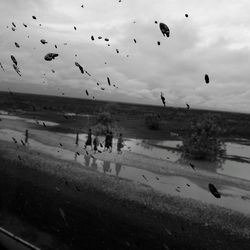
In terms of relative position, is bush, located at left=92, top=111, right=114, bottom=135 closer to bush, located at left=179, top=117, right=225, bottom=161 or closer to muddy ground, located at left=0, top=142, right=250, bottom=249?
bush, located at left=179, top=117, right=225, bottom=161

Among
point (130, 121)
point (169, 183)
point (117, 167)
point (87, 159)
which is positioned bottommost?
point (169, 183)

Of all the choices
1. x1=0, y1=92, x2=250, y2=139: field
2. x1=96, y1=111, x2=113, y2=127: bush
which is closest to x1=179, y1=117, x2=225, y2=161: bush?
x1=0, y1=92, x2=250, y2=139: field

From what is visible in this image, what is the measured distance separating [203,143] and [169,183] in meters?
16.9

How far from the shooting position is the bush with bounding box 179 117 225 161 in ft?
146

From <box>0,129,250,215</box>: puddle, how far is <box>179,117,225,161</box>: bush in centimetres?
1290

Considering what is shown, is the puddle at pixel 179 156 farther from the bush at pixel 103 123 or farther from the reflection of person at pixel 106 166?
the reflection of person at pixel 106 166

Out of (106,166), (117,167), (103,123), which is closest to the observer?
(106,166)

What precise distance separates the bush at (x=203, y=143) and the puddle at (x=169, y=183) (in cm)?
1290

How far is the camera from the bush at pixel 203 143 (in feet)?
146

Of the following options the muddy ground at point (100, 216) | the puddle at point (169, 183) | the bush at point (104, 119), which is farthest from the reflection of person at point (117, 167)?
the bush at point (104, 119)

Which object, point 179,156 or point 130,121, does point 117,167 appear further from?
point 130,121

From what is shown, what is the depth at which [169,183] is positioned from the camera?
2977 centimetres

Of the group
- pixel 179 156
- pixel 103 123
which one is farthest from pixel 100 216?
pixel 103 123

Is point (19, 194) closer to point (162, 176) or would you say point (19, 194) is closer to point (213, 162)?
point (162, 176)
